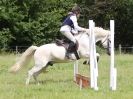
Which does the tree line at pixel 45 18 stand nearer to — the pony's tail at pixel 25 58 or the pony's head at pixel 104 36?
the pony's tail at pixel 25 58

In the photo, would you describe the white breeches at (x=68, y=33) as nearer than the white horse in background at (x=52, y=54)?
Yes

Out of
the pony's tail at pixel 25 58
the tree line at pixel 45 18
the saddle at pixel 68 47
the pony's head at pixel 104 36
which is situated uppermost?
the tree line at pixel 45 18

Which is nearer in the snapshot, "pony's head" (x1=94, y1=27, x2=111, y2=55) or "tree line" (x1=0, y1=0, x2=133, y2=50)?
"pony's head" (x1=94, y1=27, x2=111, y2=55)

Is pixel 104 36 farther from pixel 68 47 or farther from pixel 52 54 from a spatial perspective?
pixel 52 54

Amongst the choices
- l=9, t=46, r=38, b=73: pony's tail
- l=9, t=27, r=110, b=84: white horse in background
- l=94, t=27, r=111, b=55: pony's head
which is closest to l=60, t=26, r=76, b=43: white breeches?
l=9, t=27, r=110, b=84: white horse in background

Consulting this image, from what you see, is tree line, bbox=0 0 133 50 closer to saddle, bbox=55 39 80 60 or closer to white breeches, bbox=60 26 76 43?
saddle, bbox=55 39 80 60

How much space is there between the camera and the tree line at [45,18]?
4300 centimetres

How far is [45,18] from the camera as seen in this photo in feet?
148

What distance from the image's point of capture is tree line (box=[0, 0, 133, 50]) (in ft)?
141

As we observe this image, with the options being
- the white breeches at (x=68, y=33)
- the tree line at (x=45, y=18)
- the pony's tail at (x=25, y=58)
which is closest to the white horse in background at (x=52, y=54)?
the pony's tail at (x=25, y=58)

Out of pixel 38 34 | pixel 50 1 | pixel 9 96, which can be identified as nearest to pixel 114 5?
pixel 50 1

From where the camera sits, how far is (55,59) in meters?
14.7

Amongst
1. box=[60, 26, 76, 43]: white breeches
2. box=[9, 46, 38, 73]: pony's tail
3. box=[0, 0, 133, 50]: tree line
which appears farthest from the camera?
box=[0, 0, 133, 50]: tree line

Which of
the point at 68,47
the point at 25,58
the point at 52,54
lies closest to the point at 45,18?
the point at 25,58
